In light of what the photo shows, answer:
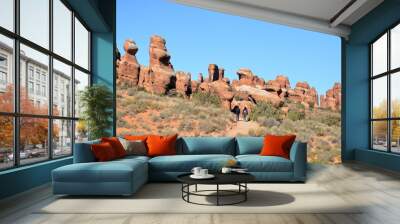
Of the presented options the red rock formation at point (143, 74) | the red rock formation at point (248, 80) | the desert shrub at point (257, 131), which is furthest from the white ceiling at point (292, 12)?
the red rock formation at point (248, 80)

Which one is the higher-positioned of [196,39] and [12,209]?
[196,39]

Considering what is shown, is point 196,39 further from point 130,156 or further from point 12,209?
point 12,209

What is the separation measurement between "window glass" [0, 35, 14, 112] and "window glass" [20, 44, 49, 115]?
1.00 feet

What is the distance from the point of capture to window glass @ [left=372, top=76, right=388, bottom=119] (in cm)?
886

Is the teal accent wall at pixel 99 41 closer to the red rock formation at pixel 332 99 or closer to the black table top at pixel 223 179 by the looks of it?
the black table top at pixel 223 179

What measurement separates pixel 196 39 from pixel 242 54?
2642 mm

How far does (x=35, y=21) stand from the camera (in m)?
5.87

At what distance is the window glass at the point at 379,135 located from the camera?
8780 millimetres

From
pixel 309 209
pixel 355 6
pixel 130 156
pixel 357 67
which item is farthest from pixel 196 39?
pixel 309 209

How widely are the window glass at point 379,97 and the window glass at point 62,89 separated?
710 centimetres

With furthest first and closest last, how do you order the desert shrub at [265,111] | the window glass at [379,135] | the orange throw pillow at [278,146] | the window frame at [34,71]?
the desert shrub at [265,111], the window glass at [379,135], the orange throw pillow at [278,146], the window frame at [34,71]

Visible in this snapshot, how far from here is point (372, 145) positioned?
31.6ft

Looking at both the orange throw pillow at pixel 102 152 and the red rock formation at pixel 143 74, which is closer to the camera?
the orange throw pillow at pixel 102 152

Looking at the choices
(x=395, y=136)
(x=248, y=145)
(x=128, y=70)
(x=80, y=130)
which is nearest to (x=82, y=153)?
(x=80, y=130)
